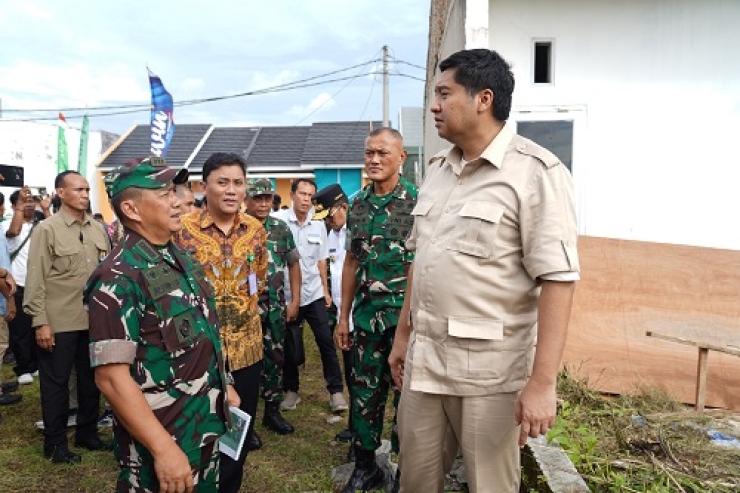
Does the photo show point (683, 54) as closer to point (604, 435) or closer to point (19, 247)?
point (604, 435)

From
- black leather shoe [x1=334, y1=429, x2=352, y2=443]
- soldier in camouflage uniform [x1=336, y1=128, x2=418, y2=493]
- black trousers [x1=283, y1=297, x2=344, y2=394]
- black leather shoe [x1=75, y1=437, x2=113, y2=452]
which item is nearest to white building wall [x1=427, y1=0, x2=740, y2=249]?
soldier in camouflage uniform [x1=336, y1=128, x2=418, y2=493]

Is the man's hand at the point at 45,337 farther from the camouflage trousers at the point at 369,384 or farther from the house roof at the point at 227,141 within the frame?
the house roof at the point at 227,141

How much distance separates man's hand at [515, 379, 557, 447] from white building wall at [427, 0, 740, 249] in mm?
3550

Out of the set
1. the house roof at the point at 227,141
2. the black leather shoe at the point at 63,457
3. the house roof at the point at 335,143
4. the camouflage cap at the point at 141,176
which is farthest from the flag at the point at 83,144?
the camouflage cap at the point at 141,176

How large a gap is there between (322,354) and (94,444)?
194cm

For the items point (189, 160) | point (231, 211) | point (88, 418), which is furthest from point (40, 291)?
point (189, 160)

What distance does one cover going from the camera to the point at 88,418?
4230mm

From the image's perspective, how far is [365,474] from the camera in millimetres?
3367

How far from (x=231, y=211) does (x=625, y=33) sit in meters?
3.78

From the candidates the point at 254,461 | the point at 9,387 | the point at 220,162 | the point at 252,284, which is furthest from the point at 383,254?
the point at 9,387

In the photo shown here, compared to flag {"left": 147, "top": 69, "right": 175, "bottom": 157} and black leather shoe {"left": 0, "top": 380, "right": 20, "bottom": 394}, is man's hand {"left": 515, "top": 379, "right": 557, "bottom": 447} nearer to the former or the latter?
black leather shoe {"left": 0, "top": 380, "right": 20, "bottom": 394}

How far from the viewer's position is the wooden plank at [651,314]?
4414 mm

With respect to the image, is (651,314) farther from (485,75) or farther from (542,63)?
(485,75)

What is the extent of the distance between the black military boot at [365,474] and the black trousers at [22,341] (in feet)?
14.3
